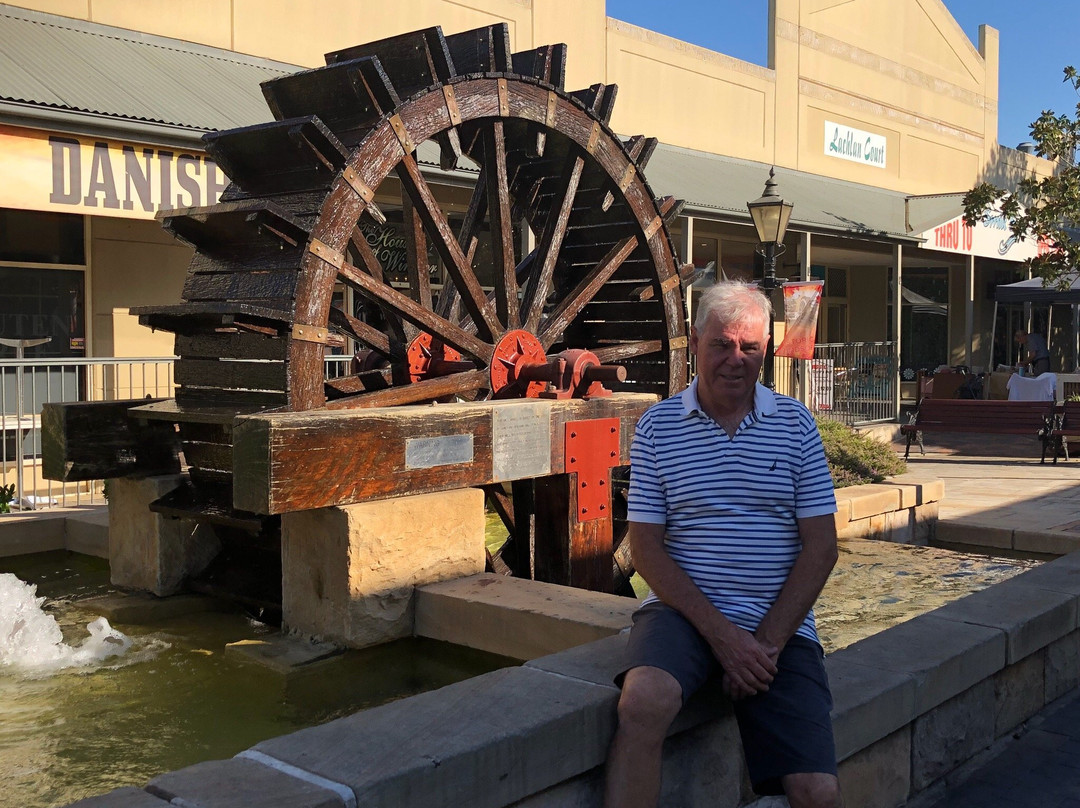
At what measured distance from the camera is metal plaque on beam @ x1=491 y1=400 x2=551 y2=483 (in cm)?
533

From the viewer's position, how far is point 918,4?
2266 cm

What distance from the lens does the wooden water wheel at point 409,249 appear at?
5.50 meters

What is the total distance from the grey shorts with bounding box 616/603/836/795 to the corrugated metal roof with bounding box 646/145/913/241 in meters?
11.2

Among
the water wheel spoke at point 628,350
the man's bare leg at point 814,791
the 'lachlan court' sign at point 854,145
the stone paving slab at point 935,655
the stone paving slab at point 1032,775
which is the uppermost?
the 'lachlan court' sign at point 854,145

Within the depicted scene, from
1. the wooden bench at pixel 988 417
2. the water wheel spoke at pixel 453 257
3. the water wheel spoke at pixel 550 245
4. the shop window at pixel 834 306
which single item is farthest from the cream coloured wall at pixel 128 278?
the shop window at pixel 834 306

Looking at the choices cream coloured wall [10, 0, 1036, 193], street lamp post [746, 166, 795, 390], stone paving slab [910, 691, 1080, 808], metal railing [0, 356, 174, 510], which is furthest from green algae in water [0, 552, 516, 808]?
cream coloured wall [10, 0, 1036, 193]

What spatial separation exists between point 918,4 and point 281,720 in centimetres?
2234

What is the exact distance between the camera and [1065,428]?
525 inches

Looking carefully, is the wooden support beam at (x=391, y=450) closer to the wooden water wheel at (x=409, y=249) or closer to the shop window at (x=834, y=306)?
the wooden water wheel at (x=409, y=249)

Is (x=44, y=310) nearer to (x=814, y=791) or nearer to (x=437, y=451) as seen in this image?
(x=437, y=451)

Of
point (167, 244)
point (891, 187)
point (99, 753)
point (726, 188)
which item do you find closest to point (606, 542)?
point (99, 753)

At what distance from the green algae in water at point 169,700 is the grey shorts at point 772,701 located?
67.2 inches

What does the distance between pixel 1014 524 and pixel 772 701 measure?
20.5ft

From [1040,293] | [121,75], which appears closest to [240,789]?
[121,75]
